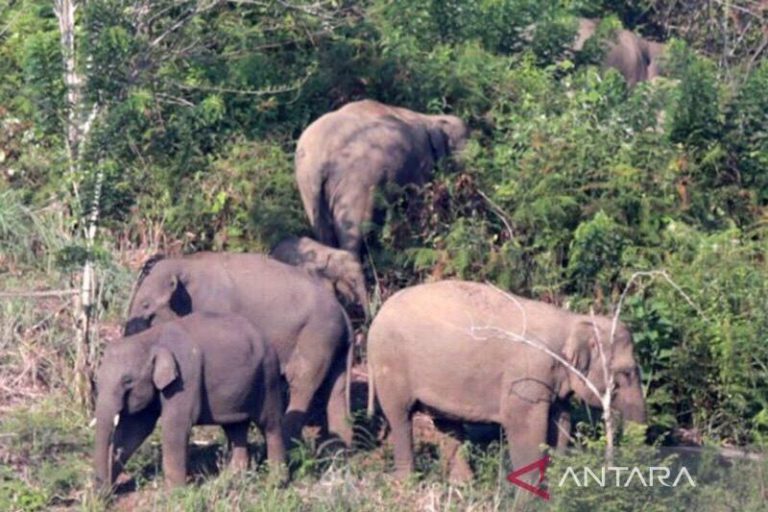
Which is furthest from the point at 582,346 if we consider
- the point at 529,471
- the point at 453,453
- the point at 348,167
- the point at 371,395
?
the point at 348,167

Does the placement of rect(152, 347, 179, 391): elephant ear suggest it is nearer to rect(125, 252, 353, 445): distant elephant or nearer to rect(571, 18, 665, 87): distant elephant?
rect(125, 252, 353, 445): distant elephant

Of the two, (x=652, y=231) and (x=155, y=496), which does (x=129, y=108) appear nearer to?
(x=155, y=496)

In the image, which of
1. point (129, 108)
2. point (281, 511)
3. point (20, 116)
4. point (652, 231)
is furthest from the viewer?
point (20, 116)

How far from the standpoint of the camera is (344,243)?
12.0 metres

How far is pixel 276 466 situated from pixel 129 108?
2067 millimetres

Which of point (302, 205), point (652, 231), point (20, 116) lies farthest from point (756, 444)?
point (20, 116)

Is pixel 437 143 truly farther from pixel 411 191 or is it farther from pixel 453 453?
pixel 453 453

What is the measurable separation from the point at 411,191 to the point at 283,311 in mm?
2281

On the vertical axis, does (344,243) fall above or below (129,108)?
below

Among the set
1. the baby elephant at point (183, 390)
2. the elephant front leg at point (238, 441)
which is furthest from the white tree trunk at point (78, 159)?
the elephant front leg at point (238, 441)

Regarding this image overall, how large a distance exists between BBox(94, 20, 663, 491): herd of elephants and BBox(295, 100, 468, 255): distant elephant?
3.09ft

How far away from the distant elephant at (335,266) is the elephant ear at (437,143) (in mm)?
1361

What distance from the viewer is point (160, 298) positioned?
10.3m

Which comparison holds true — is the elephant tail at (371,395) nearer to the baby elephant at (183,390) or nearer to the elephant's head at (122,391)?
the baby elephant at (183,390)
